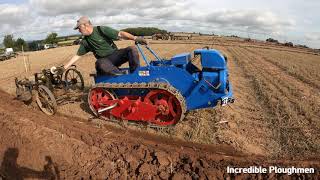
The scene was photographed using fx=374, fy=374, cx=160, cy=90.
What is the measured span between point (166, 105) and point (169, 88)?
1.55ft

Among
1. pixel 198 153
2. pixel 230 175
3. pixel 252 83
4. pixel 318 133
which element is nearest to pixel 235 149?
pixel 198 153

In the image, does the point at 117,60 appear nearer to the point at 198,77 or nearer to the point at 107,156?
the point at 198,77

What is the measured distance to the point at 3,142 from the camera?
8242 mm

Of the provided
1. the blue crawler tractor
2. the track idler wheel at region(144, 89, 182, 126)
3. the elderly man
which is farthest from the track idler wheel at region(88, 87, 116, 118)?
the track idler wheel at region(144, 89, 182, 126)

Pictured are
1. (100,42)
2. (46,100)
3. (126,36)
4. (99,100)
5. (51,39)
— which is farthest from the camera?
(51,39)

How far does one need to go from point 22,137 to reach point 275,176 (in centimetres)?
531

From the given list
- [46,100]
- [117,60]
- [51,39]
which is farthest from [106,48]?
[51,39]

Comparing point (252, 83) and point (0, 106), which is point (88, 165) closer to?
point (0, 106)

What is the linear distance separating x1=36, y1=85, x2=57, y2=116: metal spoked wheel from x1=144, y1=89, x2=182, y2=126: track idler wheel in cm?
283

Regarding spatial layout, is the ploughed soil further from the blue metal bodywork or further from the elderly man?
the elderly man

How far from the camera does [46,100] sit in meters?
9.98

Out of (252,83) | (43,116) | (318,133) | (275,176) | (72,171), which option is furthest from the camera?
(252,83)

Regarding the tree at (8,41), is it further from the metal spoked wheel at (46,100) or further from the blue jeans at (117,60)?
the blue jeans at (117,60)

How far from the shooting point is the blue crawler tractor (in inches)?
310
